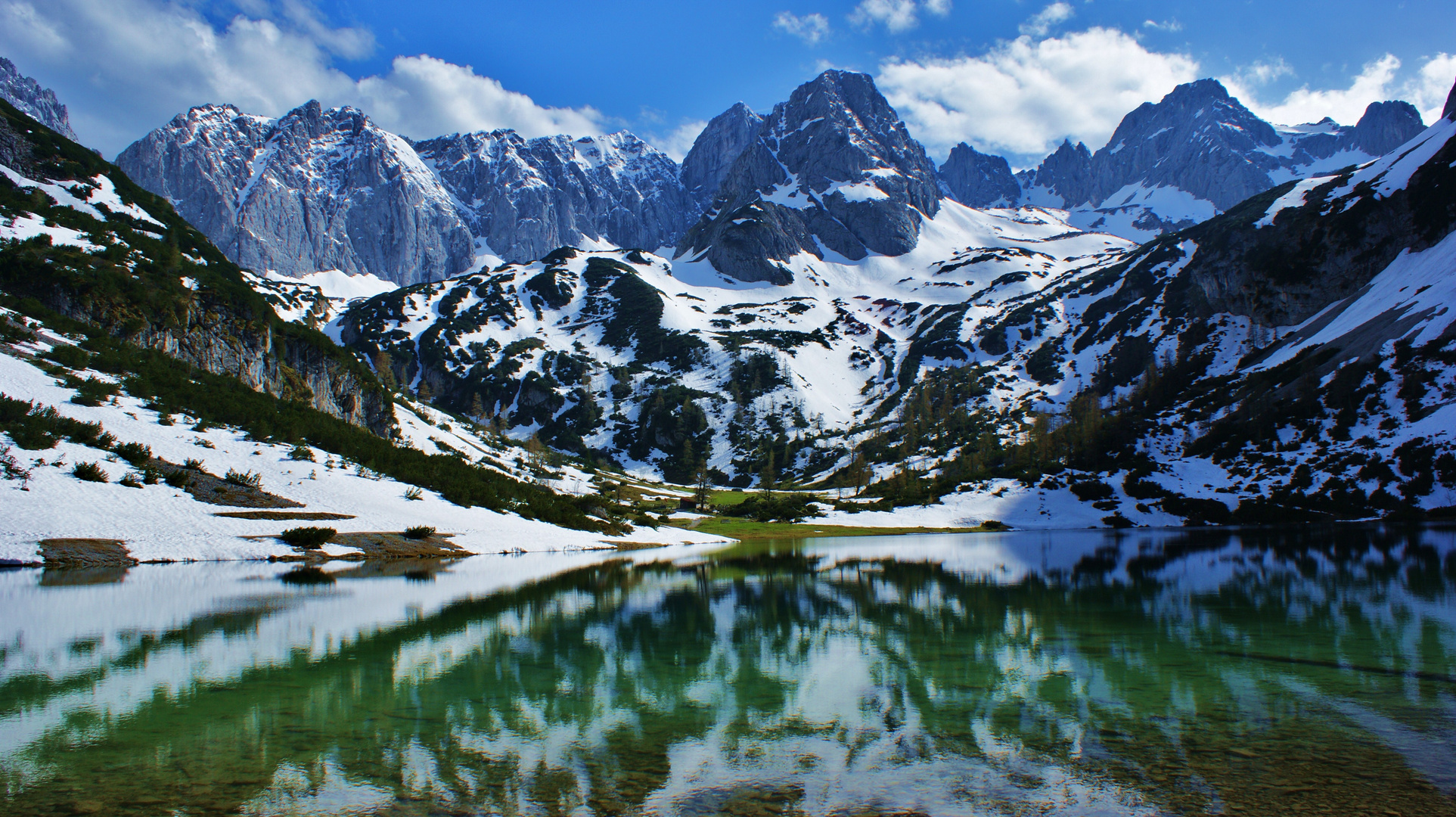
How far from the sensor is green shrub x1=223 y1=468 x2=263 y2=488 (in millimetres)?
35688

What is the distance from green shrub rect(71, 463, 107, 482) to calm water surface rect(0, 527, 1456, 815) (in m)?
10.8

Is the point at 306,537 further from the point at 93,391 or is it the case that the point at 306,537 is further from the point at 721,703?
A: the point at 721,703

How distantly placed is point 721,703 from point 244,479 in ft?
119

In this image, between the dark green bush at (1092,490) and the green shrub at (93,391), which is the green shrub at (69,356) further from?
the dark green bush at (1092,490)

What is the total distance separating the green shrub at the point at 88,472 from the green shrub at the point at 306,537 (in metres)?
7.44

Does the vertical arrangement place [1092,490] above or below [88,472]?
above

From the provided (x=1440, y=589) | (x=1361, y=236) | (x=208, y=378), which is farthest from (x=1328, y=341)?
(x=208, y=378)

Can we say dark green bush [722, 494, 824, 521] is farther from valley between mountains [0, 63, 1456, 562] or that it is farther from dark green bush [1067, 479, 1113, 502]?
dark green bush [1067, 479, 1113, 502]

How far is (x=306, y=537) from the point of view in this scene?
32719 mm

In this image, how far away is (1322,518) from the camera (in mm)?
72812

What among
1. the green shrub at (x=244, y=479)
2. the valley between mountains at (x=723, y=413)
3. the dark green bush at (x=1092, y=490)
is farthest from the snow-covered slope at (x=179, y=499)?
the dark green bush at (x=1092, y=490)

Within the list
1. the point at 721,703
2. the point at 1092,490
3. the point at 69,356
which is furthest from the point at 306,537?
the point at 1092,490

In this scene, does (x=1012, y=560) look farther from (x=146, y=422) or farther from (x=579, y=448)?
(x=579, y=448)

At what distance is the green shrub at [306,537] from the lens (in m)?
32.4
